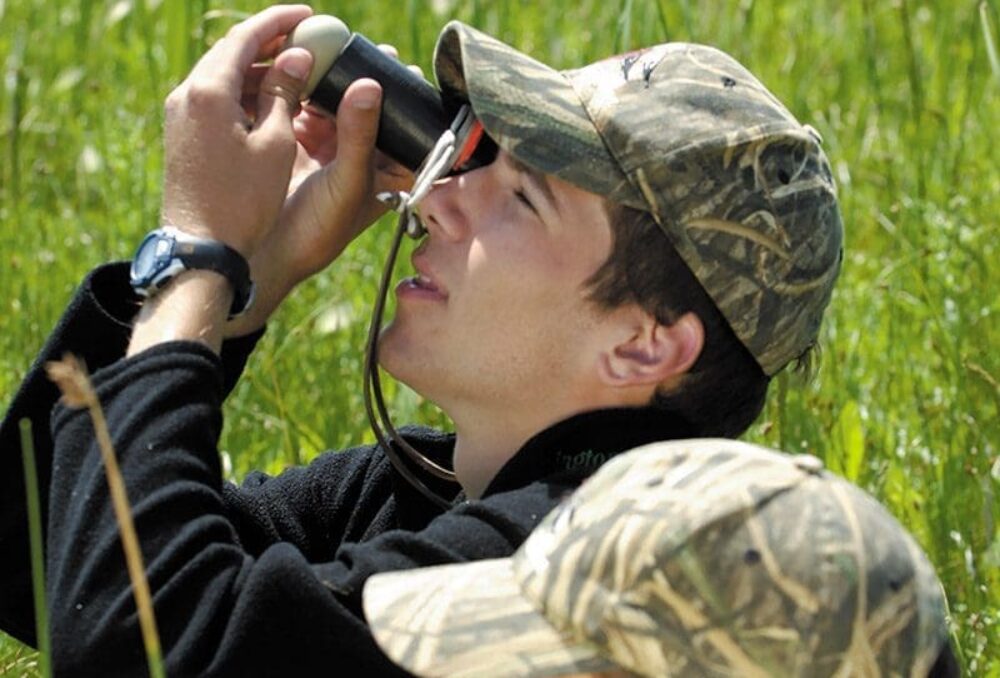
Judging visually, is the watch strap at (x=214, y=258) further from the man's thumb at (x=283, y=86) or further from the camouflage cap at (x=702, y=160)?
the camouflage cap at (x=702, y=160)

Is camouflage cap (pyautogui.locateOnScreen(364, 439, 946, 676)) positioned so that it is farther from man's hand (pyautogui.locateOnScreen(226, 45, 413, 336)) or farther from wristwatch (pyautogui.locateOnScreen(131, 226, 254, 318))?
man's hand (pyautogui.locateOnScreen(226, 45, 413, 336))

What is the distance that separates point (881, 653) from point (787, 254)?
741mm

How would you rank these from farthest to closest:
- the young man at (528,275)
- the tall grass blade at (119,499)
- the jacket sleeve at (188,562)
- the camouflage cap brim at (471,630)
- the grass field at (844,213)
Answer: the grass field at (844,213) → the young man at (528,275) → the jacket sleeve at (188,562) → the camouflage cap brim at (471,630) → the tall grass blade at (119,499)

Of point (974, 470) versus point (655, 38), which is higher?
point (655, 38)

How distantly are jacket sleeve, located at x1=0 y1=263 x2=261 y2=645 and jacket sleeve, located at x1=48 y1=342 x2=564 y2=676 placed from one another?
0.84 ft

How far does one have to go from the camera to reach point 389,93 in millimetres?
2943

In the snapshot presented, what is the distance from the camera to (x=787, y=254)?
2795 mm

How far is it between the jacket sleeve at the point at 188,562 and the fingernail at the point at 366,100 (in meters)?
0.45

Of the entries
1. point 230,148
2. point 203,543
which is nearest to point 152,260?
point 230,148

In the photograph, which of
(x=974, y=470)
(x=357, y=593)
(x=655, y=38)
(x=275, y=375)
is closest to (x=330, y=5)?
(x=655, y=38)

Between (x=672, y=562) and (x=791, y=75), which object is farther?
(x=791, y=75)

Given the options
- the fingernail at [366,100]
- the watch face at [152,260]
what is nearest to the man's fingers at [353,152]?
the fingernail at [366,100]

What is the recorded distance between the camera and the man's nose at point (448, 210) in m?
2.85

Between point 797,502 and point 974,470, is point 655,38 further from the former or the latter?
point 797,502
